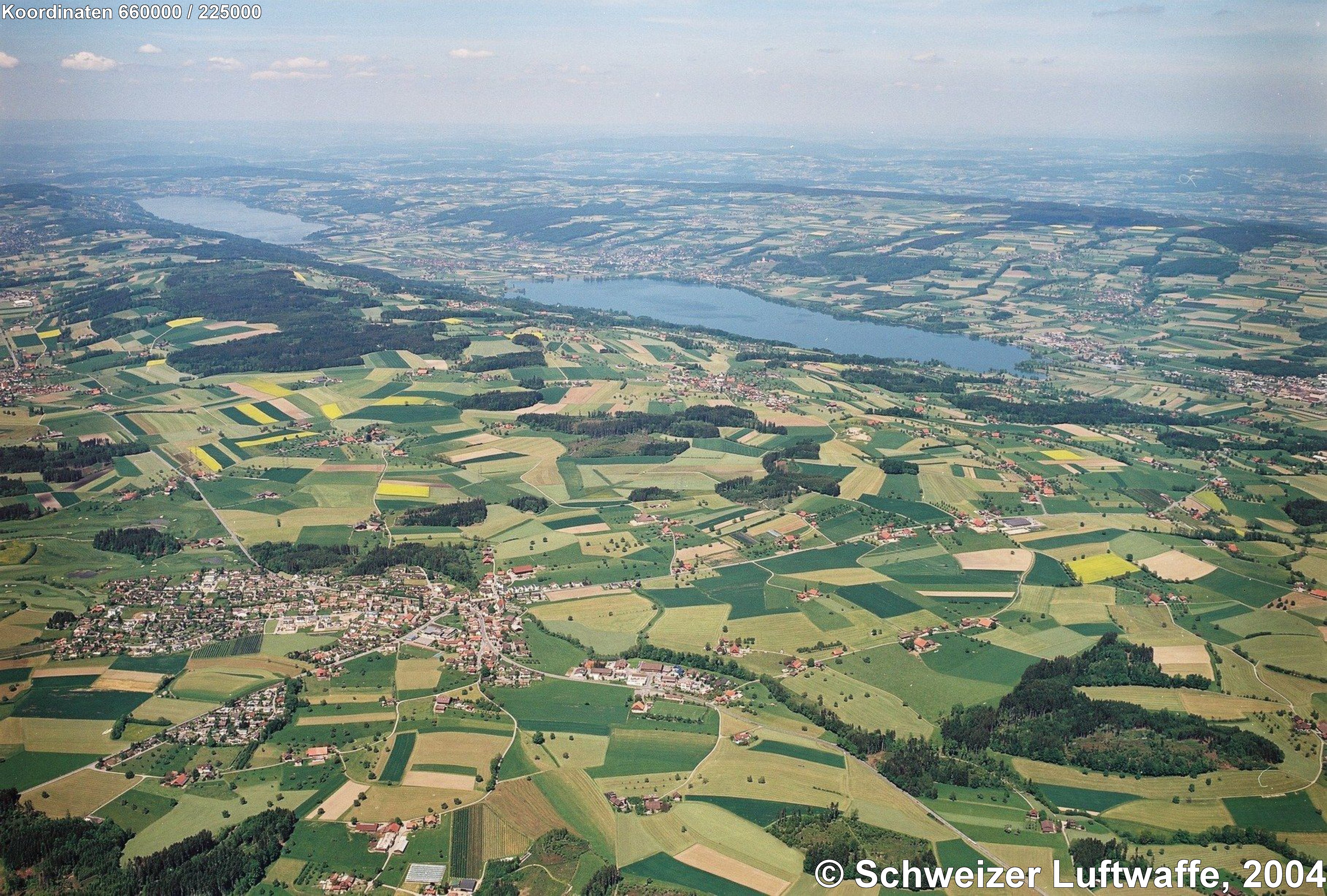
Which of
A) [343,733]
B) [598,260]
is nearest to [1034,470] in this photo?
[343,733]

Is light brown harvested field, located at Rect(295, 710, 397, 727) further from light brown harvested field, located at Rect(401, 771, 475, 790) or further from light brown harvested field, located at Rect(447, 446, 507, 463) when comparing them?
light brown harvested field, located at Rect(447, 446, 507, 463)

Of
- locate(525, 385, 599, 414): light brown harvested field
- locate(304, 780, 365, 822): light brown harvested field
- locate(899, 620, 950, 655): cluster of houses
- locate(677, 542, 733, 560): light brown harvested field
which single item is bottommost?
locate(304, 780, 365, 822): light brown harvested field

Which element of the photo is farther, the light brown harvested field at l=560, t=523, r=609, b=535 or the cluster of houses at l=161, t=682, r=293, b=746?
the light brown harvested field at l=560, t=523, r=609, b=535

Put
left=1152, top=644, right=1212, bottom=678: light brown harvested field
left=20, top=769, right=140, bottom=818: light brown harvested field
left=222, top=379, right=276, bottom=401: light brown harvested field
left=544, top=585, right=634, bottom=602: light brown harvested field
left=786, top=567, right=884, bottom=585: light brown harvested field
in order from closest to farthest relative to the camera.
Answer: left=20, top=769, right=140, bottom=818: light brown harvested field
left=1152, top=644, right=1212, bottom=678: light brown harvested field
left=544, top=585, right=634, bottom=602: light brown harvested field
left=786, top=567, right=884, bottom=585: light brown harvested field
left=222, top=379, right=276, bottom=401: light brown harvested field

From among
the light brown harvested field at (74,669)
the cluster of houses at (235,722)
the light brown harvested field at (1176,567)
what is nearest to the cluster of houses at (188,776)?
the cluster of houses at (235,722)

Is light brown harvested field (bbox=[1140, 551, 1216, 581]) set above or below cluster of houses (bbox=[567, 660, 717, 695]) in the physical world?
above

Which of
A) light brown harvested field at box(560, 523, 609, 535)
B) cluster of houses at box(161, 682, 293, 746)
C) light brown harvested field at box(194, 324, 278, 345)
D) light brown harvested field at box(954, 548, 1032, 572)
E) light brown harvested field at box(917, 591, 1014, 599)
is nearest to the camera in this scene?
cluster of houses at box(161, 682, 293, 746)

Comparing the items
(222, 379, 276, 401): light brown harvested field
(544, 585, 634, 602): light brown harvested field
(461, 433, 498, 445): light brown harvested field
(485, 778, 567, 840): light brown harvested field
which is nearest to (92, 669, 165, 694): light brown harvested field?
(485, 778, 567, 840): light brown harvested field
